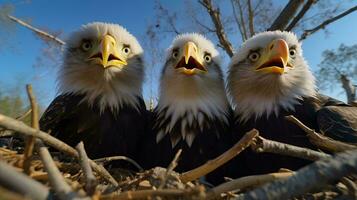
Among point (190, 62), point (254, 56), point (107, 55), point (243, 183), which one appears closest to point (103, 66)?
point (107, 55)

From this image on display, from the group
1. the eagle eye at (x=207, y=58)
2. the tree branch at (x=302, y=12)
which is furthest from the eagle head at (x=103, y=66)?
the tree branch at (x=302, y=12)

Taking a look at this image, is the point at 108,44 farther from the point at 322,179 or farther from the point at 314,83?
the point at 322,179

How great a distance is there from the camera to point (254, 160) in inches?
94.0

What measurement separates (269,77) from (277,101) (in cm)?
16

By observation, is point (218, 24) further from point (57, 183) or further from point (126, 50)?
point (57, 183)

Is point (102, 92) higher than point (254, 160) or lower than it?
higher

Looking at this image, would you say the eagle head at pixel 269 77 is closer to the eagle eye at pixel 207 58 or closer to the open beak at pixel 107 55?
the eagle eye at pixel 207 58

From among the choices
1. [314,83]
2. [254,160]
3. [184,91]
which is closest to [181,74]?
[184,91]

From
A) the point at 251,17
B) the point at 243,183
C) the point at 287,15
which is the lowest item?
the point at 243,183

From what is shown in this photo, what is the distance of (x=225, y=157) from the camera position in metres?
1.32

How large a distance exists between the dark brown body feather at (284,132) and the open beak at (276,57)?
0.86 feet

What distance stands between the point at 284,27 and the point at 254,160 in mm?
3544

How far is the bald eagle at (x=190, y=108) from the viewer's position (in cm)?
247

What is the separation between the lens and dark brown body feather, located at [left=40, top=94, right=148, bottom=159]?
8.16 feet
